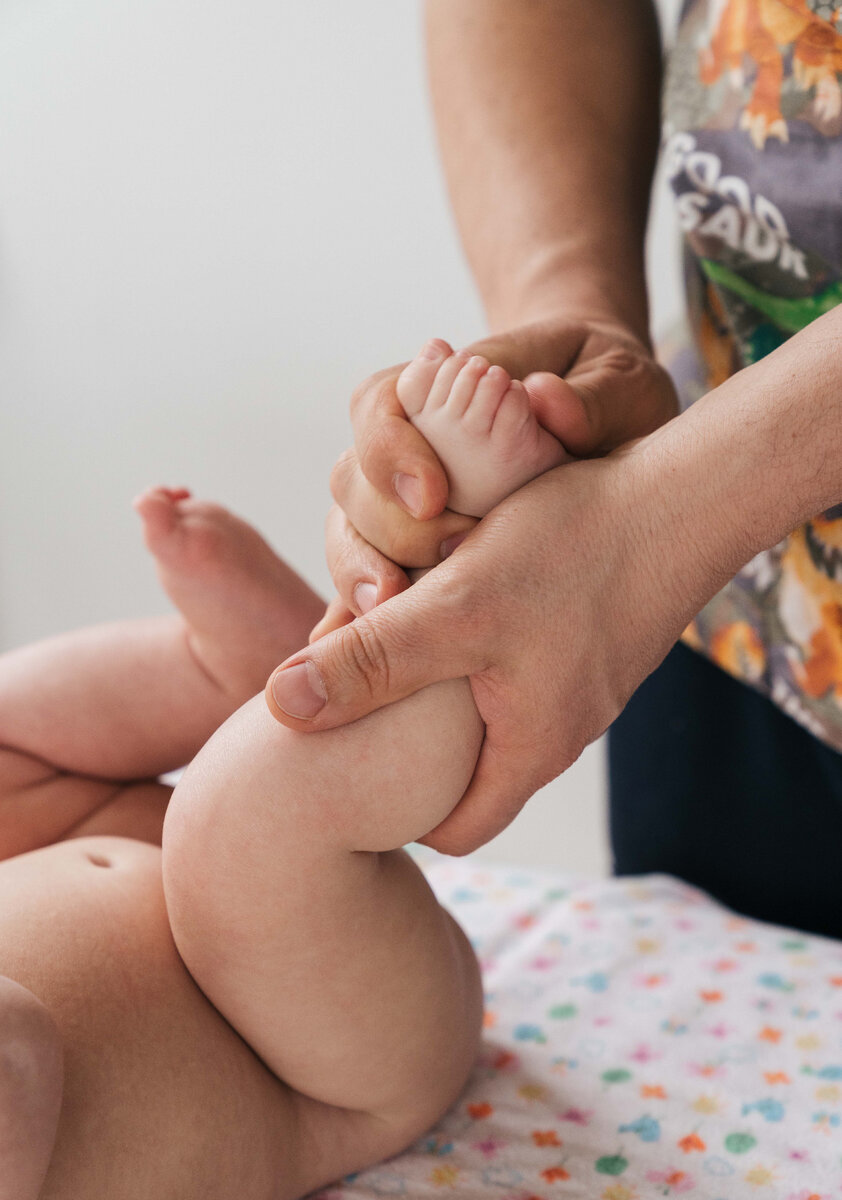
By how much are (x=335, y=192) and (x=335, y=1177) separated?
1.58 metres

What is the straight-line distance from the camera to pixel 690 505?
60cm

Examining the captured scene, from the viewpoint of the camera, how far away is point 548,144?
37.9 inches

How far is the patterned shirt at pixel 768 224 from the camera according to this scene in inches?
30.9

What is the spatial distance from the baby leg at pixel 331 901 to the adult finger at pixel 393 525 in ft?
0.30

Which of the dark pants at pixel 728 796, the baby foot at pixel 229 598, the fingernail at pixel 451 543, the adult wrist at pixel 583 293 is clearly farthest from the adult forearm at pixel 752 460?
the dark pants at pixel 728 796

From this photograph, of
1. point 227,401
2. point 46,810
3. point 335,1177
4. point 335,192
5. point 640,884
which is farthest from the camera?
point 227,401

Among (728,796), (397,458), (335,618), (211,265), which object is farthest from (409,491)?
(211,265)

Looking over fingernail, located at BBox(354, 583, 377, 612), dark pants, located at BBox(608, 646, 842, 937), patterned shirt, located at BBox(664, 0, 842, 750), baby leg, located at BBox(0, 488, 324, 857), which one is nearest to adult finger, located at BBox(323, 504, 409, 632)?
fingernail, located at BBox(354, 583, 377, 612)

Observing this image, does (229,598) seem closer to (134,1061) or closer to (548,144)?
(134,1061)

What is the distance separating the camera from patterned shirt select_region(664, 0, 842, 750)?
784 millimetres

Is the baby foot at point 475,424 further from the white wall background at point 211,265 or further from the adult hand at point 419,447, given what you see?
the white wall background at point 211,265

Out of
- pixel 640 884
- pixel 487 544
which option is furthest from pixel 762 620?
pixel 487 544

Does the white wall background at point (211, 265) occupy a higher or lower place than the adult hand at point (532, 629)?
higher

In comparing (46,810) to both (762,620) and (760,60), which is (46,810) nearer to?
(762,620)
